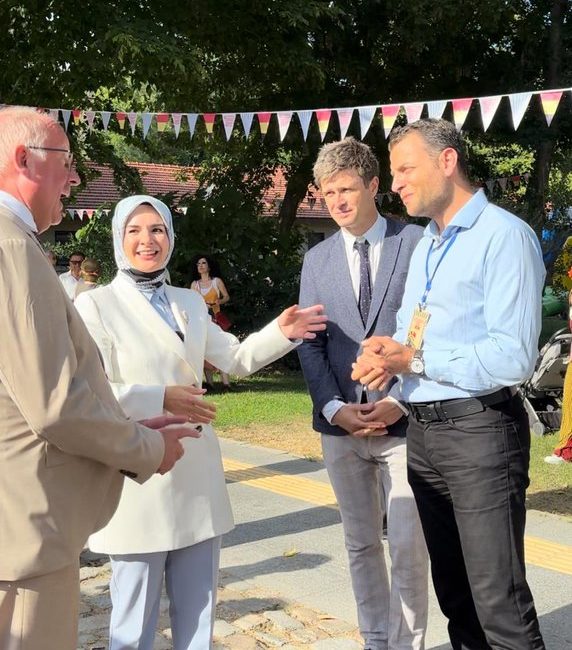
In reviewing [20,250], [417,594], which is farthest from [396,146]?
[417,594]

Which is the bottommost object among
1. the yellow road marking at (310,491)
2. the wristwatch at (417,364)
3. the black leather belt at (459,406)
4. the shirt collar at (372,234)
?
the yellow road marking at (310,491)

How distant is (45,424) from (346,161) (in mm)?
2009

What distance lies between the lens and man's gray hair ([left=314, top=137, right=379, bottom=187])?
3.62 meters

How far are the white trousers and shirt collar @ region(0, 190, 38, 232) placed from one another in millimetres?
1429

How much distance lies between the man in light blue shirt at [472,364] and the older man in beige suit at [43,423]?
3.55 ft

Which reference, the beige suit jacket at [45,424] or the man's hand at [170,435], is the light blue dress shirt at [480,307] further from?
the beige suit jacket at [45,424]

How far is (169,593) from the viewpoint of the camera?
3.24 m

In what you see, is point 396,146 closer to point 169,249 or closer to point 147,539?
point 169,249

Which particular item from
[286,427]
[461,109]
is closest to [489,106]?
[461,109]

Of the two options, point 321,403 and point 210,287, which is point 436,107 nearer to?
point 210,287

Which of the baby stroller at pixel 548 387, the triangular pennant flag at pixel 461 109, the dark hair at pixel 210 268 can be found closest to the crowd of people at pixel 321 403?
the baby stroller at pixel 548 387

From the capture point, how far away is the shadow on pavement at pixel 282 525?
5.71 meters

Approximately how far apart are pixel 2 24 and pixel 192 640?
47.3 ft

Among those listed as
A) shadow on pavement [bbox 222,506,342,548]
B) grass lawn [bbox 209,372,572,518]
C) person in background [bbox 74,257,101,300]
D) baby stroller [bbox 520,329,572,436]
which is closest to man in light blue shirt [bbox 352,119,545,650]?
shadow on pavement [bbox 222,506,342,548]
